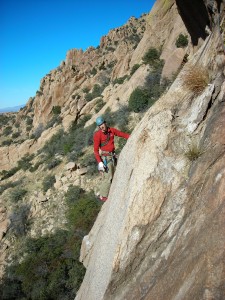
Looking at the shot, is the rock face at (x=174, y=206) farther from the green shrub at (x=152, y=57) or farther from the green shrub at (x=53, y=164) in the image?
the green shrub at (x=152, y=57)

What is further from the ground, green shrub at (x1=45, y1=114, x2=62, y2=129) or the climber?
green shrub at (x1=45, y1=114, x2=62, y2=129)

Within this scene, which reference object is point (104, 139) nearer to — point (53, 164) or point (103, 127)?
point (103, 127)

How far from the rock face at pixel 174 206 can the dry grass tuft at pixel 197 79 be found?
4.3 inches

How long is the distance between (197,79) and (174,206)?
8.67 ft

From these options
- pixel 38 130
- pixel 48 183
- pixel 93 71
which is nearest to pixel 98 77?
pixel 93 71

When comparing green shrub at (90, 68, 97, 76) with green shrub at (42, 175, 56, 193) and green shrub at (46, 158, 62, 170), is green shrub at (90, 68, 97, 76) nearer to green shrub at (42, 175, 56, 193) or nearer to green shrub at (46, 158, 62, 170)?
green shrub at (46, 158, 62, 170)

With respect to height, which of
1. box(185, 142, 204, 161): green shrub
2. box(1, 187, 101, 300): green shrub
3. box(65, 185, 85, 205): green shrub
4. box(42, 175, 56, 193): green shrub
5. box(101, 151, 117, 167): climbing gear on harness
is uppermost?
box(101, 151, 117, 167): climbing gear on harness

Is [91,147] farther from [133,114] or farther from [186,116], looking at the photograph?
[186,116]

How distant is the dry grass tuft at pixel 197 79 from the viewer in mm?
4980

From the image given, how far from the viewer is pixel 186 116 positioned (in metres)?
4.94

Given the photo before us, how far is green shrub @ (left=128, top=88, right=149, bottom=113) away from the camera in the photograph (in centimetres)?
1889

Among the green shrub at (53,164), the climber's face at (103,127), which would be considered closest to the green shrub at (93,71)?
the green shrub at (53,164)

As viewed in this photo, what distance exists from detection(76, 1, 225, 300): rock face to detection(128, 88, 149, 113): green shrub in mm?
13110

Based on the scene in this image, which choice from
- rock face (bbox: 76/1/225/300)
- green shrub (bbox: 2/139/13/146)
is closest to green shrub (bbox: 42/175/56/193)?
rock face (bbox: 76/1/225/300)
